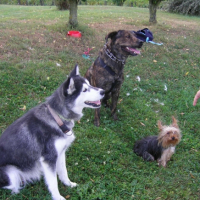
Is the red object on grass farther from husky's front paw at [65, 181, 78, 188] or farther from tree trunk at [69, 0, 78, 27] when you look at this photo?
husky's front paw at [65, 181, 78, 188]

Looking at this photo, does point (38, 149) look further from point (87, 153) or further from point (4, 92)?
point (4, 92)

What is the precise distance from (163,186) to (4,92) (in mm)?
4498

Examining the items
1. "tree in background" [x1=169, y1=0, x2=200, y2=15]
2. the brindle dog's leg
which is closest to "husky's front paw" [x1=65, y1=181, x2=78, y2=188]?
the brindle dog's leg

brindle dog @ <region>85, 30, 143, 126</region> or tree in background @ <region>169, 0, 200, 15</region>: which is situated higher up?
tree in background @ <region>169, 0, 200, 15</region>

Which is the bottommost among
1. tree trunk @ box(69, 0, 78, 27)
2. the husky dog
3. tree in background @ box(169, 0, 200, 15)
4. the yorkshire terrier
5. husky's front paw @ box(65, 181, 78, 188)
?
husky's front paw @ box(65, 181, 78, 188)

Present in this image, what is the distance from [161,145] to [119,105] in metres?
1.91

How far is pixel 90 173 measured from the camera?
351 centimetres

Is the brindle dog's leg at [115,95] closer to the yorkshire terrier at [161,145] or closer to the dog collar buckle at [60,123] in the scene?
the yorkshire terrier at [161,145]

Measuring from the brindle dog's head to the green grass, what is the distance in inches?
69.9

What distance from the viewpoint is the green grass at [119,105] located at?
3380mm

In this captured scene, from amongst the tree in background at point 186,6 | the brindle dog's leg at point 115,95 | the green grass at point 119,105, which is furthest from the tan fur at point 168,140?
the tree in background at point 186,6

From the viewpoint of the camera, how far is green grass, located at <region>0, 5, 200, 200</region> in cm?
338

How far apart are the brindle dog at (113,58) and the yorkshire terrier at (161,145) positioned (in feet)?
4.17

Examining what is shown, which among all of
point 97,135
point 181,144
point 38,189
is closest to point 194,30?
point 181,144
